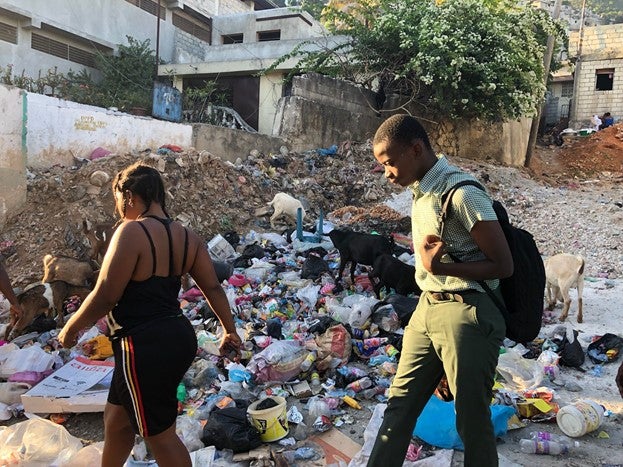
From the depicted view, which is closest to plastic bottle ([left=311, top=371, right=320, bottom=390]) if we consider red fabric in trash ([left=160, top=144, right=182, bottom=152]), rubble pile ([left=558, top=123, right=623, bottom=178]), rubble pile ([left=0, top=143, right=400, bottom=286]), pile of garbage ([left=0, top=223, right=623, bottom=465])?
pile of garbage ([left=0, top=223, right=623, bottom=465])

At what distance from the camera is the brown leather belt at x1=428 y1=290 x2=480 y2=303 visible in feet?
6.25

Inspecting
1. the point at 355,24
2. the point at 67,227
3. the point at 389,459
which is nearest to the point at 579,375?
the point at 389,459

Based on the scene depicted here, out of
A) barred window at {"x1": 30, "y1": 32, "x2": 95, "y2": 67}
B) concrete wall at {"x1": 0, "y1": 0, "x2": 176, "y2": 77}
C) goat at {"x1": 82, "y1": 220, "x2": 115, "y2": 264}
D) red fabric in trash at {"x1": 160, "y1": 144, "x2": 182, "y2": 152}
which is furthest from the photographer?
barred window at {"x1": 30, "y1": 32, "x2": 95, "y2": 67}

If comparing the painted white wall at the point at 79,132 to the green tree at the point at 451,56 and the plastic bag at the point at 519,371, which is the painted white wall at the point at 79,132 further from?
the plastic bag at the point at 519,371

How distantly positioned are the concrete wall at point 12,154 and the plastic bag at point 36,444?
4653 millimetres

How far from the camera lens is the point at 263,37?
1855 cm

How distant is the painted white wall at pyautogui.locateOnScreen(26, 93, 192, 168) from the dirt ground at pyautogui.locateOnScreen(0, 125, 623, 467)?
329 millimetres

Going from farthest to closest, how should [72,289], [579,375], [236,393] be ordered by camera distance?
[72,289]
[579,375]
[236,393]

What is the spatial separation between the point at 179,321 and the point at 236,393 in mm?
1649

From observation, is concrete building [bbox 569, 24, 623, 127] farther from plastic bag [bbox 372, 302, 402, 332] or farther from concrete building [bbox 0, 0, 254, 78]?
plastic bag [bbox 372, 302, 402, 332]

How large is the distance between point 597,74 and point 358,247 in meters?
19.0

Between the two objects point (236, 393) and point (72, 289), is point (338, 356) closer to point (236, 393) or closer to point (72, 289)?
point (236, 393)

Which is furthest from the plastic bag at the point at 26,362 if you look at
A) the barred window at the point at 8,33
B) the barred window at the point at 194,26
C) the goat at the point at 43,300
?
the barred window at the point at 194,26

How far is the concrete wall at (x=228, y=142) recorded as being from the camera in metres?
10.1
